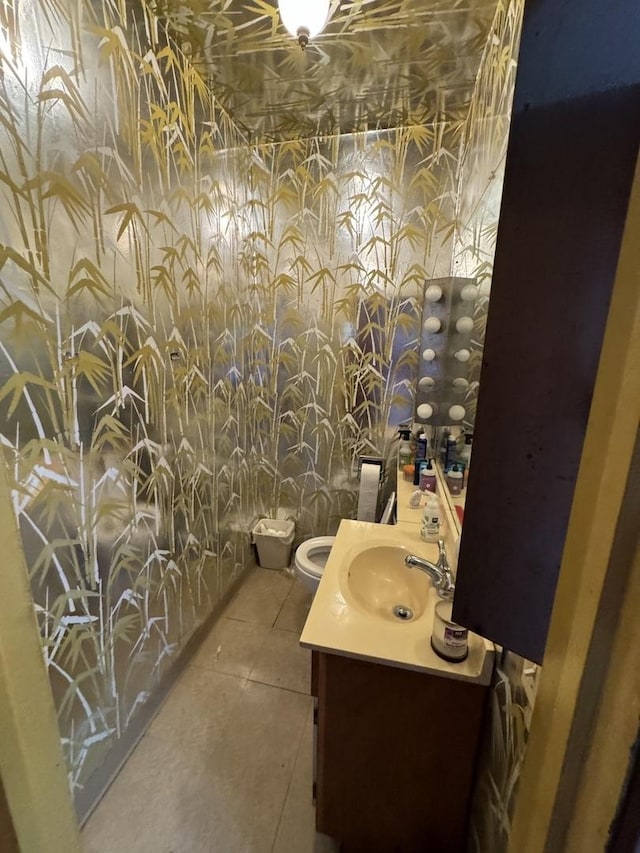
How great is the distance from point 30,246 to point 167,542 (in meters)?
1.15

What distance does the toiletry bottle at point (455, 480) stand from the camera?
1.46 m

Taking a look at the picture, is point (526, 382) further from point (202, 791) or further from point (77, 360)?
point (202, 791)

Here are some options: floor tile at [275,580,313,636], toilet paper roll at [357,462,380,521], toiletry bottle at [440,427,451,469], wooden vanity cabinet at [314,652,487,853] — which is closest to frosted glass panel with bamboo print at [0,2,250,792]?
floor tile at [275,580,313,636]

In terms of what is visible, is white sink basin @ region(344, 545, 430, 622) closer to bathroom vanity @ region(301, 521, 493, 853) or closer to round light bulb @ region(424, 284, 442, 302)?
bathroom vanity @ region(301, 521, 493, 853)

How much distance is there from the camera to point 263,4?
4.15 feet

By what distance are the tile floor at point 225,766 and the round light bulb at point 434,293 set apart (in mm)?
1885

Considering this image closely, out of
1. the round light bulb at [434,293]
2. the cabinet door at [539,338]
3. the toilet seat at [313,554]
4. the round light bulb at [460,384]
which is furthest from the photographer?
the toilet seat at [313,554]

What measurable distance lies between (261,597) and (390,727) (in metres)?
1.41

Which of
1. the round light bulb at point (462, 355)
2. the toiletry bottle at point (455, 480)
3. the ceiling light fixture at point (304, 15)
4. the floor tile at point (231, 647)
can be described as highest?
the ceiling light fixture at point (304, 15)

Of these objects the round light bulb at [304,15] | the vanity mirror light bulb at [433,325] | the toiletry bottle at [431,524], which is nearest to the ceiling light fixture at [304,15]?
the round light bulb at [304,15]

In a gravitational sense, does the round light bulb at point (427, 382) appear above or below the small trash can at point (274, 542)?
above

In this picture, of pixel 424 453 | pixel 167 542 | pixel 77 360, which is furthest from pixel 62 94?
pixel 424 453

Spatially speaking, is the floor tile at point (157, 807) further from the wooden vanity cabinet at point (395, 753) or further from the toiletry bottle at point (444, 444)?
the toiletry bottle at point (444, 444)

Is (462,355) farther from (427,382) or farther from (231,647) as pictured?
(231,647)
